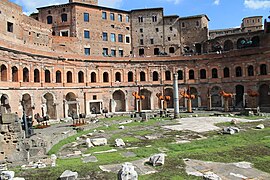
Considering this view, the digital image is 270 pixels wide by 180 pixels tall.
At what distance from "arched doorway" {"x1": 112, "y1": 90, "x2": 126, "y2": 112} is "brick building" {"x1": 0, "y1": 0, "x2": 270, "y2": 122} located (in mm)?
157

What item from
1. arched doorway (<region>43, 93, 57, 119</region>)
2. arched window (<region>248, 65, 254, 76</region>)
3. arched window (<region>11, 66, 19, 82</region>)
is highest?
arched window (<region>248, 65, 254, 76</region>)

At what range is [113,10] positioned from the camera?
45.6m

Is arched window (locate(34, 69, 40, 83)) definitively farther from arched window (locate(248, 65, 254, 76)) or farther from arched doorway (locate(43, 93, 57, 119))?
arched window (locate(248, 65, 254, 76))

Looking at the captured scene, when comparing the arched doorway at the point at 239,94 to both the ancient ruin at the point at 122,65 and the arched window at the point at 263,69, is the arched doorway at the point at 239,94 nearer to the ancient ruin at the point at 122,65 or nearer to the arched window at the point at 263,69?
the ancient ruin at the point at 122,65

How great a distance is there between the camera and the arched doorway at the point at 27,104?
29.7 m

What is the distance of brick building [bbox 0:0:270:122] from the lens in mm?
33000

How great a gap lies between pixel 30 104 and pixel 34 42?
11201mm

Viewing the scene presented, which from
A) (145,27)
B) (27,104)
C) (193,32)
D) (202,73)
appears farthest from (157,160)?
(193,32)

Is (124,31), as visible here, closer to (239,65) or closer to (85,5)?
(85,5)

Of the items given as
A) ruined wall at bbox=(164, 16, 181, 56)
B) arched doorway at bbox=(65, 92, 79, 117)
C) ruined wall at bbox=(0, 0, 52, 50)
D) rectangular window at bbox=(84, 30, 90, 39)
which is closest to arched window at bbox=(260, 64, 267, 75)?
ruined wall at bbox=(164, 16, 181, 56)

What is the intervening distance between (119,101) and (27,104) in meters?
15.2

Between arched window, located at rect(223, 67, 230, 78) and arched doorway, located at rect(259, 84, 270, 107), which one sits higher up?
arched window, located at rect(223, 67, 230, 78)

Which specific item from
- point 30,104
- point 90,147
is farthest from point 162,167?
point 30,104

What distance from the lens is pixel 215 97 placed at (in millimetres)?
42344
